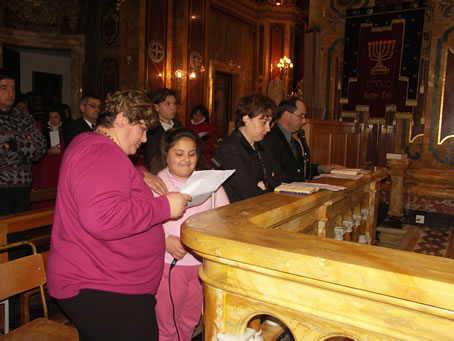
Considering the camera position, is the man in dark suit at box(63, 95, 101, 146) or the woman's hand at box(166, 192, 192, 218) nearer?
the woman's hand at box(166, 192, 192, 218)

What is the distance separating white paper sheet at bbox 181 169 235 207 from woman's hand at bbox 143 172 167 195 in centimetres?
32

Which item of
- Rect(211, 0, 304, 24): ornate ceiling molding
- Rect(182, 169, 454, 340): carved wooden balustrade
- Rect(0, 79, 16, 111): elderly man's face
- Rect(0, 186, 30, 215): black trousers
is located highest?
Rect(211, 0, 304, 24): ornate ceiling molding

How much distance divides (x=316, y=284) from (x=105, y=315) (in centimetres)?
Result: 87

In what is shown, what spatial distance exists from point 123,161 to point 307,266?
0.79m

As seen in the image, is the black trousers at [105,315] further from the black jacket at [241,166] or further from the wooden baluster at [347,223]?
the wooden baluster at [347,223]

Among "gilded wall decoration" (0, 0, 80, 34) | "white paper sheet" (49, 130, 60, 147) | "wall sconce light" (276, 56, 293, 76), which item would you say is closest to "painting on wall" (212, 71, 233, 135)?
"wall sconce light" (276, 56, 293, 76)

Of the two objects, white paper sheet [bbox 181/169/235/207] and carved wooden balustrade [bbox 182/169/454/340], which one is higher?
white paper sheet [bbox 181/169/235/207]

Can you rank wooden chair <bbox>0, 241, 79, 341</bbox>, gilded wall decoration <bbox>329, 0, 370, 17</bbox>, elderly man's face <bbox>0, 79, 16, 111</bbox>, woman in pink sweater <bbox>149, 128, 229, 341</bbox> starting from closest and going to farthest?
wooden chair <bbox>0, 241, 79, 341</bbox>
woman in pink sweater <bbox>149, 128, 229, 341</bbox>
elderly man's face <bbox>0, 79, 16, 111</bbox>
gilded wall decoration <bbox>329, 0, 370, 17</bbox>

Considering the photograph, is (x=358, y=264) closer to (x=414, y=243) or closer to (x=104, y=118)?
(x=104, y=118)

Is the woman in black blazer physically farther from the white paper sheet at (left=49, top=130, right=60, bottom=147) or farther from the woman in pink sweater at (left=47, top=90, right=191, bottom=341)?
the white paper sheet at (left=49, top=130, right=60, bottom=147)

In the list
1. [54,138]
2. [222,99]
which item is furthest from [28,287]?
[222,99]

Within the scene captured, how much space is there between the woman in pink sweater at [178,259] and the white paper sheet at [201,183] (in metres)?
0.44

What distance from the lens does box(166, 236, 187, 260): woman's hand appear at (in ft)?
6.54

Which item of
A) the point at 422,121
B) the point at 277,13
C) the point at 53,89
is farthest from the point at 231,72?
the point at 422,121
